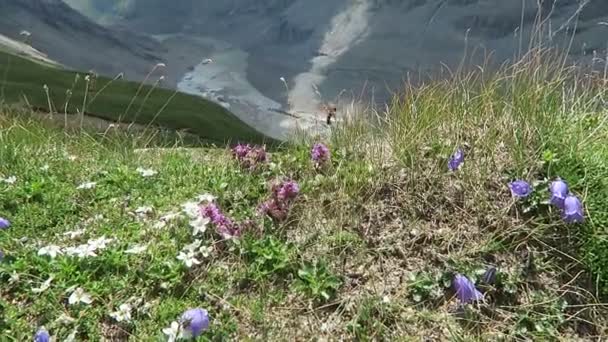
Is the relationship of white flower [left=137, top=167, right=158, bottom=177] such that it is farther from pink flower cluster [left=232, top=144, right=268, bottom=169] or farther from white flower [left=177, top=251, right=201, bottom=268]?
white flower [left=177, top=251, right=201, bottom=268]

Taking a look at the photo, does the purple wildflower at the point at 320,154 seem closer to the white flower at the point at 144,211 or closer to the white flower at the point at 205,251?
the white flower at the point at 205,251

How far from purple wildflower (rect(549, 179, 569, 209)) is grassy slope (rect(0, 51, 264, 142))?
1675 inches

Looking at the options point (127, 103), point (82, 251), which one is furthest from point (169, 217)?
point (127, 103)

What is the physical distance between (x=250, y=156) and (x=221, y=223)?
3.39 feet

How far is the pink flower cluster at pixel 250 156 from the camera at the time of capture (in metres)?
5.38

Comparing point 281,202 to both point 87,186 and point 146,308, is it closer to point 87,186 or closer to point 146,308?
point 146,308

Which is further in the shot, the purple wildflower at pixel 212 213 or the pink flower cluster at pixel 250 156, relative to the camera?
the pink flower cluster at pixel 250 156

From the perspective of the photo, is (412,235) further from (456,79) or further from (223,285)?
(456,79)

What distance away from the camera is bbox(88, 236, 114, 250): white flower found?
438 cm

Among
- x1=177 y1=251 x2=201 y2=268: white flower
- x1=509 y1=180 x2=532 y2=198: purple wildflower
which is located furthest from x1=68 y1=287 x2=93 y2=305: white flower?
x1=509 y1=180 x2=532 y2=198: purple wildflower

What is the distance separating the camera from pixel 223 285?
4230mm

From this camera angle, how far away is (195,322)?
145 inches

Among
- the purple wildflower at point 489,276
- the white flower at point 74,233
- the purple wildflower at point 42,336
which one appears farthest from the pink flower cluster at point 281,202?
the purple wildflower at point 42,336

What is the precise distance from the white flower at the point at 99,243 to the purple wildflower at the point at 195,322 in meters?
1.02
